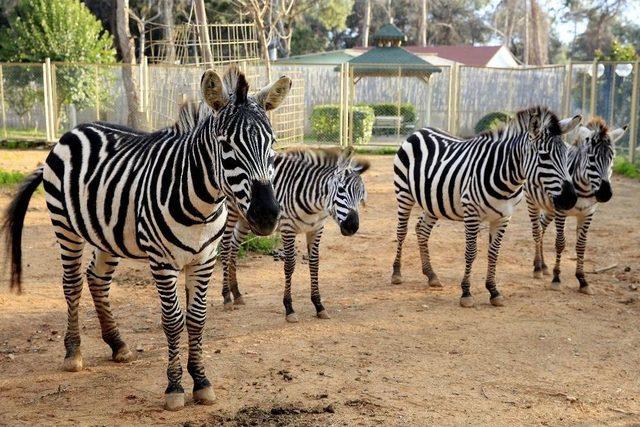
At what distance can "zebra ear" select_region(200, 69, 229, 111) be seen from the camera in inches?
164

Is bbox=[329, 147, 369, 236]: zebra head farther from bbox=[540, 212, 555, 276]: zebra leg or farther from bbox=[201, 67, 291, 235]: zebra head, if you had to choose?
bbox=[540, 212, 555, 276]: zebra leg

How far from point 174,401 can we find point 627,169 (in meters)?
14.2

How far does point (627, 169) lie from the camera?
1636 centimetres

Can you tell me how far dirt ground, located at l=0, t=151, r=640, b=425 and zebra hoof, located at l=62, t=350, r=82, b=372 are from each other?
0.19ft

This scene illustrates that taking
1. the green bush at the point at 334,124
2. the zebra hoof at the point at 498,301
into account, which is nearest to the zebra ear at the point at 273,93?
the zebra hoof at the point at 498,301

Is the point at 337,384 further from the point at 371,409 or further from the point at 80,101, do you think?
the point at 80,101

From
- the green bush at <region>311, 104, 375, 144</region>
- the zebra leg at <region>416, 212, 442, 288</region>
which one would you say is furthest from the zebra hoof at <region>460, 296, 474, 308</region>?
the green bush at <region>311, 104, 375, 144</region>

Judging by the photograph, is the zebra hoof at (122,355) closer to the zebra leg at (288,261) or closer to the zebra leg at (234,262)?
the zebra leg at (288,261)

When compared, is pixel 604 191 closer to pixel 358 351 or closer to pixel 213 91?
pixel 358 351

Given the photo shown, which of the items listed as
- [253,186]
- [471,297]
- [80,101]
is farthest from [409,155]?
[80,101]

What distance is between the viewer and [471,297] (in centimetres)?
753

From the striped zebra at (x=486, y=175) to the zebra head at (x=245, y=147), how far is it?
358cm

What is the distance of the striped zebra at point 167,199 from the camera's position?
417 centimetres

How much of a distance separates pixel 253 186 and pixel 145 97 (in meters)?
17.7
